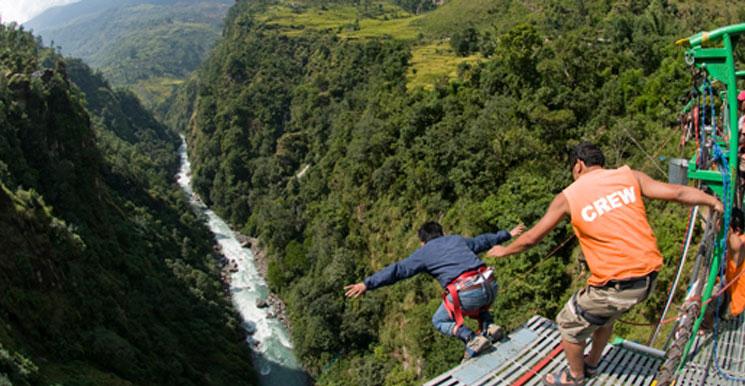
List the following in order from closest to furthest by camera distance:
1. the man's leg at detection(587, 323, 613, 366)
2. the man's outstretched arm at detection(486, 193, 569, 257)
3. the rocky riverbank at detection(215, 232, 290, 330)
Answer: the man's outstretched arm at detection(486, 193, 569, 257)
the man's leg at detection(587, 323, 613, 366)
the rocky riverbank at detection(215, 232, 290, 330)

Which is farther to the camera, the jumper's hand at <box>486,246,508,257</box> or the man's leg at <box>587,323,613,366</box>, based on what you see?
the man's leg at <box>587,323,613,366</box>

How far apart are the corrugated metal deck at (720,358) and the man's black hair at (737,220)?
177 cm

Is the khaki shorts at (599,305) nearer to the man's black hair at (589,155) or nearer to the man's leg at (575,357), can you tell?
the man's leg at (575,357)

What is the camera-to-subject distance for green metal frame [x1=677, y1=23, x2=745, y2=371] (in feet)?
21.2

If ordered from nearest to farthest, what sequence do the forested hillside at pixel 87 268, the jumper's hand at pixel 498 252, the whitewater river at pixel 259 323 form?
the jumper's hand at pixel 498 252 < the forested hillside at pixel 87 268 < the whitewater river at pixel 259 323

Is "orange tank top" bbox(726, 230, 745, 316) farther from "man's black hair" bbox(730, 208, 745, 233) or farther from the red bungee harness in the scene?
the red bungee harness

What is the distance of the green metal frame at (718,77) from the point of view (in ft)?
21.2

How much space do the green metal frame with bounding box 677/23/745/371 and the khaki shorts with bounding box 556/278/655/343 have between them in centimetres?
206

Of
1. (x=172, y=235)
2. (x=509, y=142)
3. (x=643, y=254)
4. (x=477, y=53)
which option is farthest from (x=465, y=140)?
(x=172, y=235)

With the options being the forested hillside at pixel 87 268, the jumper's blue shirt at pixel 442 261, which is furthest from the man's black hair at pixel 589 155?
the forested hillside at pixel 87 268

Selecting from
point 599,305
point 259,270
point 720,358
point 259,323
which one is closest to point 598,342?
point 599,305

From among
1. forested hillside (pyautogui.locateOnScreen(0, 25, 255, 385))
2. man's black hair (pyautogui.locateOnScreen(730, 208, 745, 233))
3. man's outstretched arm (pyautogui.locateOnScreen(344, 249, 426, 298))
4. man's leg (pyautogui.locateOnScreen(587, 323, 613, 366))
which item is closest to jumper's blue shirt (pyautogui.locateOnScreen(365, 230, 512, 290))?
man's outstretched arm (pyautogui.locateOnScreen(344, 249, 426, 298))

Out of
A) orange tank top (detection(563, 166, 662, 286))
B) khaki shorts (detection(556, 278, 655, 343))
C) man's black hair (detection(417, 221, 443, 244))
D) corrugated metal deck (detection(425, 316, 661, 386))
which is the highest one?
orange tank top (detection(563, 166, 662, 286))

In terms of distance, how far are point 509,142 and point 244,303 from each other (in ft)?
108
